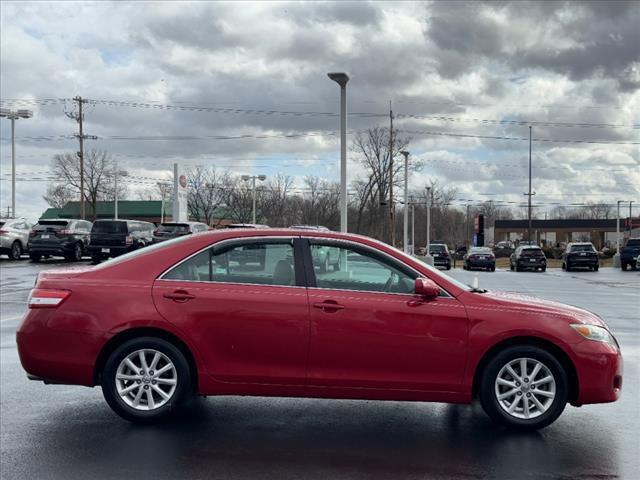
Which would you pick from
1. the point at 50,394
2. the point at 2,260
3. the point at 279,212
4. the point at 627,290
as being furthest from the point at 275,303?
the point at 279,212

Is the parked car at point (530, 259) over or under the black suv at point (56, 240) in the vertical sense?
under

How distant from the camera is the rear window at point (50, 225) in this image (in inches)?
1073

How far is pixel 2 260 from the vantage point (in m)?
28.8

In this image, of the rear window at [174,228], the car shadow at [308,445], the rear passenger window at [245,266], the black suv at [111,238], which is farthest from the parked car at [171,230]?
the rear passenger window at [245,266]

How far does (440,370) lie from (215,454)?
185 cm

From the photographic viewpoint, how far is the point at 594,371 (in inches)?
201

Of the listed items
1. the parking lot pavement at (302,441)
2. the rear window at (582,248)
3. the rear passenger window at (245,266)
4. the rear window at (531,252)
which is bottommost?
the parking lot pavement at (302,441)

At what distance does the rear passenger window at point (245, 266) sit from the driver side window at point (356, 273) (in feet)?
0.80

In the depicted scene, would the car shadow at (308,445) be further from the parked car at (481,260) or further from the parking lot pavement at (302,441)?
the parked car at (481,260)

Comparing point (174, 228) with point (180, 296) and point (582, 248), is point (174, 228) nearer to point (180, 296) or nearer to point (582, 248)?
point (180, 296)

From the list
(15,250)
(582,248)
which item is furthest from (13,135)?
(582,248)

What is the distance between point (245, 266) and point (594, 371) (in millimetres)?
2969

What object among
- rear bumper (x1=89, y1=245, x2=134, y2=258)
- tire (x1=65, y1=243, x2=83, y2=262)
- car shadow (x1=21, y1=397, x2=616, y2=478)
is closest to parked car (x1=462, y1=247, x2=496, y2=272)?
rear bumper (x1=89, y1=245, x2=134, y2=258)

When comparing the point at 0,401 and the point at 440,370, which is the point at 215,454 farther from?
the point at 0,401
